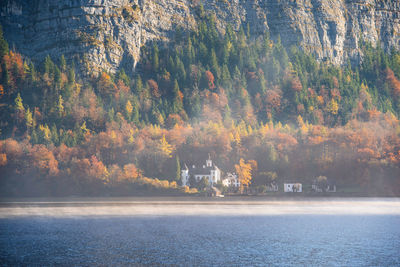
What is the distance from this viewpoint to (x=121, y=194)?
140000mm

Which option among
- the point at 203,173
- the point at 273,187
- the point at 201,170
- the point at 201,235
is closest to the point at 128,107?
the point at 201,170

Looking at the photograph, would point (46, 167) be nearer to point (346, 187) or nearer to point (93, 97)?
point (93, 97)

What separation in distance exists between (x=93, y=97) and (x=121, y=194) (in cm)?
5283

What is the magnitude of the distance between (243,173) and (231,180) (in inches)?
156

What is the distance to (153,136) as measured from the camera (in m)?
161

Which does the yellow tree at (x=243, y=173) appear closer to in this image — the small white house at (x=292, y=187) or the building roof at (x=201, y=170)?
the building roof at (x=201, y=170)

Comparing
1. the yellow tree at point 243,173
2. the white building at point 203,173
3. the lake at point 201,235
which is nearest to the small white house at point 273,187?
the yellow tree at point 243,173

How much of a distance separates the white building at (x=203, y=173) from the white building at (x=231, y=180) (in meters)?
2.10

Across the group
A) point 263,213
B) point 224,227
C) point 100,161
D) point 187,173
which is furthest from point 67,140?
point 224,227

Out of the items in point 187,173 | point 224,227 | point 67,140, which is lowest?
point 224,227

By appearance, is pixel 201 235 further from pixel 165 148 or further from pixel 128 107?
pixel 128 107

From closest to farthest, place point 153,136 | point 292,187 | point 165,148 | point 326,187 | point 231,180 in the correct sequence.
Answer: point 326,187 < point 292,187 < point 231,180 < point 165,148 < point 153,136

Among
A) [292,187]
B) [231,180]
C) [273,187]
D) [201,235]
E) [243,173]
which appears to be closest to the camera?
[201,235]

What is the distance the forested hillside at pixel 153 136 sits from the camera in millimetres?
141750
